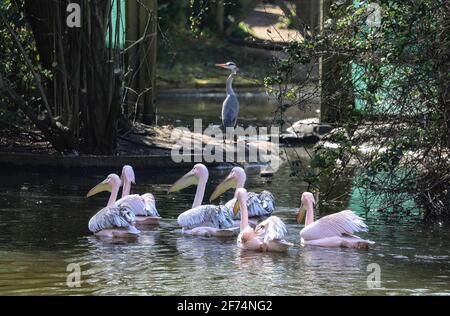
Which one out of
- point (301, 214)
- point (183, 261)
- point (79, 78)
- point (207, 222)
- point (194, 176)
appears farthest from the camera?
point (79, 78)

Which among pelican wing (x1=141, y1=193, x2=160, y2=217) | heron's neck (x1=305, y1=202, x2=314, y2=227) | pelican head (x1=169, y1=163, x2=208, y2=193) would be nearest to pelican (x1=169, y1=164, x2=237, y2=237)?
pelican wing (x1=141, y1=193, x2=160, y2=217)

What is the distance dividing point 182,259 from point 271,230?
0.96 metres

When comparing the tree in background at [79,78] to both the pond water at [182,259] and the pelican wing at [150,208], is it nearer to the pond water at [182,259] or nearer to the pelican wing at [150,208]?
the pond water at [182,259]

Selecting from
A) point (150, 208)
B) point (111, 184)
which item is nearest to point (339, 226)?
point (150, 208)

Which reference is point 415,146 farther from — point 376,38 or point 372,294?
point 372,294

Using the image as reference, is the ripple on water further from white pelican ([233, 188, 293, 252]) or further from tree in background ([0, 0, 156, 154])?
tree in background ([0, 0, 156, 154])

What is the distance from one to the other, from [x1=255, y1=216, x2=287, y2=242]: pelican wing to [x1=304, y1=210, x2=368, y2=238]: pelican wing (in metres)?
0.43

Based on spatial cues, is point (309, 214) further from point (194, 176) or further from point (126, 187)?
point (126, 187)

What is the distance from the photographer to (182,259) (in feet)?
34.7

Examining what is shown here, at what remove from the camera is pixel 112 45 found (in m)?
16.2

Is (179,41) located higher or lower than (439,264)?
higher

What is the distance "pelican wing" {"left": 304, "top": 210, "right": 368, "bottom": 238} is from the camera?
37.1ft
